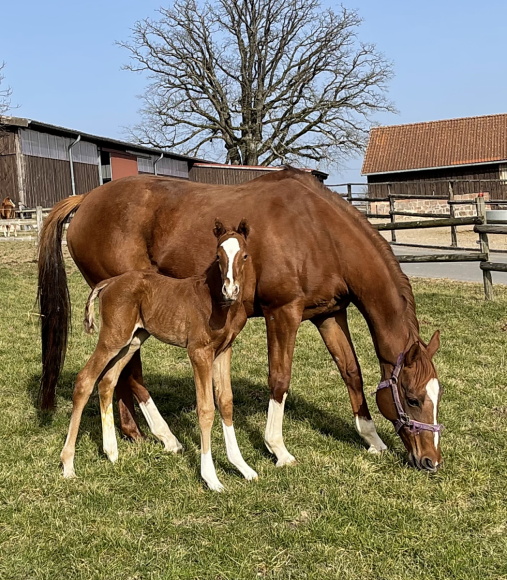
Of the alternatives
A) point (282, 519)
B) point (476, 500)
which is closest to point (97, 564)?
point (282, 519)

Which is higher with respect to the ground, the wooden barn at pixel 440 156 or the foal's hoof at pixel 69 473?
the wooden barn at pixel 440 156

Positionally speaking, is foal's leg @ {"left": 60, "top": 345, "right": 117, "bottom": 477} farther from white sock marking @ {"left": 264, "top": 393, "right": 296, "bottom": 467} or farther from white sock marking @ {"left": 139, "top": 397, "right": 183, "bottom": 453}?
white sock marking @ {"left": 264, "top": 393, "right": 296, "bottom": 467}

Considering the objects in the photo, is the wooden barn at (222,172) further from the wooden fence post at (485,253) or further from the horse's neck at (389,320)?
the horse's neck at (389,320)

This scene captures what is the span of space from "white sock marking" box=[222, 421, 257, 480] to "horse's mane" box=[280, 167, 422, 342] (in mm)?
1462

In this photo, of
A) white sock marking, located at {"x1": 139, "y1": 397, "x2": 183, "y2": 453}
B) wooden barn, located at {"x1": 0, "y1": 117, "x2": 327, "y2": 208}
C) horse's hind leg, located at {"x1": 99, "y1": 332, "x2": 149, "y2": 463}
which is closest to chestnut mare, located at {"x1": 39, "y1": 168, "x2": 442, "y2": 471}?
white sock marking, located at {"x1": 139, "y1": 397, "x2": 183, "y2": 453}

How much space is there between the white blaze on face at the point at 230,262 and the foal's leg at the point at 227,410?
2.81ft

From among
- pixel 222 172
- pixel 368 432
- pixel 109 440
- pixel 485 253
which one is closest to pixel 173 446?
pixel 109 440

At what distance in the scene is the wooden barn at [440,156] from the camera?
32.3 m

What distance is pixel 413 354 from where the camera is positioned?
392cm

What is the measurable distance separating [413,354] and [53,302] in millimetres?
3122

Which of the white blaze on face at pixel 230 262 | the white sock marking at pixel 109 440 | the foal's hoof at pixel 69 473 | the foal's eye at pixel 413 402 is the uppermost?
the white blaze on face at pixel 230 262

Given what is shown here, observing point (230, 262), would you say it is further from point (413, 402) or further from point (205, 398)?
point (413, 402)

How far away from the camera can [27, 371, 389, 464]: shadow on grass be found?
4.82 metres

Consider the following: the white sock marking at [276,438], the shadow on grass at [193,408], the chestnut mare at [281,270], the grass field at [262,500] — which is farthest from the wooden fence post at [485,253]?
the white sock marking at [276,438]
